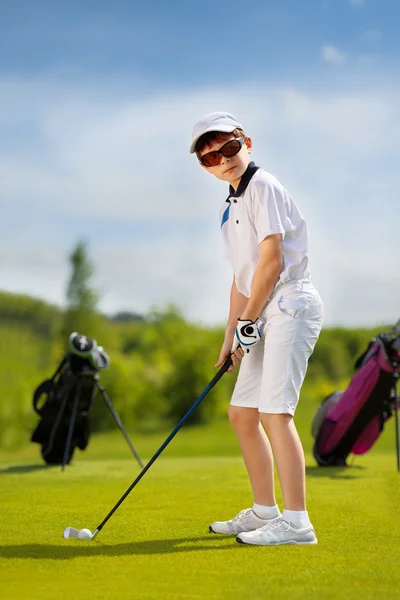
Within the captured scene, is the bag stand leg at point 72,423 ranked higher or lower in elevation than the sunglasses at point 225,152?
lower

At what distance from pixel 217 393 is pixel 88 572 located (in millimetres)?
20682

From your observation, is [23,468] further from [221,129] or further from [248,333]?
[221,129]

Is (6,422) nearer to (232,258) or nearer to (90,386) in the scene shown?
(90,386)

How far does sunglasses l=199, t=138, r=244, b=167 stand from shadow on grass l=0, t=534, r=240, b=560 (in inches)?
62.5

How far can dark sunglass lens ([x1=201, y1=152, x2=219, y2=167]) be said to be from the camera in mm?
3789

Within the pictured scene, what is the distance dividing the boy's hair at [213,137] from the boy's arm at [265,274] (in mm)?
504

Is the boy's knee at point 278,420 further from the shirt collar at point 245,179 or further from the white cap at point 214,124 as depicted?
the white cap at point 214,124

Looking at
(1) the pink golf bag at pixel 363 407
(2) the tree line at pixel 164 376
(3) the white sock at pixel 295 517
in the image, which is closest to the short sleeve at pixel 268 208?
(3) the white sock at pixel 295 517

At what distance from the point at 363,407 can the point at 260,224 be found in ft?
11.8

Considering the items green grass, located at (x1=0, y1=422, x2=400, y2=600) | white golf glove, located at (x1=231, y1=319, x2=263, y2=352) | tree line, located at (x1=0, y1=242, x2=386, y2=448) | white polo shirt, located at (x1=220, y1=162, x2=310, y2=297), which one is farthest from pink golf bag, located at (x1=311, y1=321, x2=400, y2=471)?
tree line, located at (x1=0, y1=242, x2=386, y2=448)

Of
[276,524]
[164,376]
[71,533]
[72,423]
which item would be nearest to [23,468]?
[72,423]

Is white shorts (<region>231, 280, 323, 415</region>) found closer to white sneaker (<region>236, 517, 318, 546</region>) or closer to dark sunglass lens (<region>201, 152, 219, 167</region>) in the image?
white sneaker (<region>236, 517, 318, 546</region>)

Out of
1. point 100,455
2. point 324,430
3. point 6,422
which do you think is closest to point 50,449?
point 324,430

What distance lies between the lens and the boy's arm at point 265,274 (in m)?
Answer: 3.58
